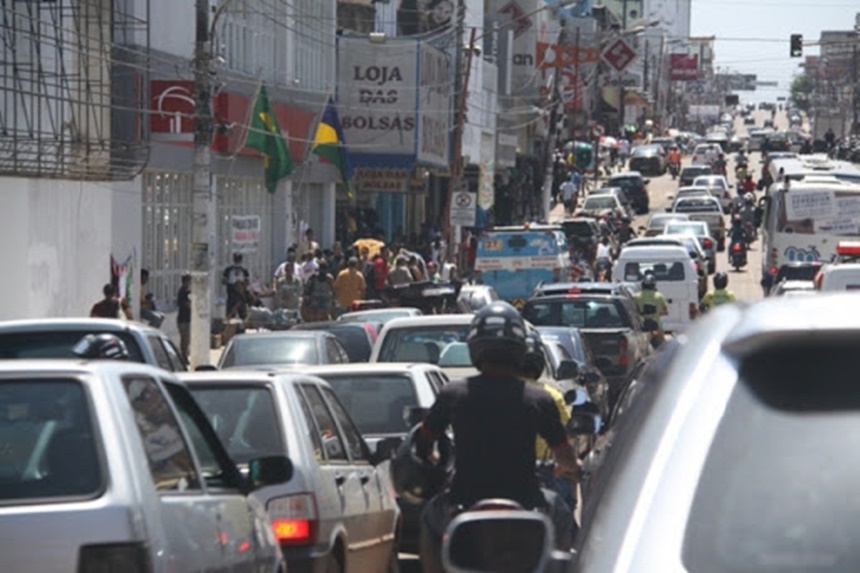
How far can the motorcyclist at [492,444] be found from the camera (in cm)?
851

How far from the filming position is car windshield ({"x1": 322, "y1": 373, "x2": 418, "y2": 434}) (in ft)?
49.4

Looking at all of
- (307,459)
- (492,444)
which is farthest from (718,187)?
(492,444)

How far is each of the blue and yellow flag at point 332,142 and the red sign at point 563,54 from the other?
17907mm

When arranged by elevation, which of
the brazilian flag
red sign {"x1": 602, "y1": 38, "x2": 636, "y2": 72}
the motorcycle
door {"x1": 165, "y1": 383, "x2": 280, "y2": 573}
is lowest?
the motorcycle

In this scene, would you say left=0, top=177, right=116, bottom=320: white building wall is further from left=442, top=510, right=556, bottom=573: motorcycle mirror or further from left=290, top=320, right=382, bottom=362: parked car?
left=442, top=510, right=556, bottom=573: motorcycle mirror

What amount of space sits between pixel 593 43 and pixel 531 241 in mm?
70532

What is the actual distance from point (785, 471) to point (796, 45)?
60.8 meters

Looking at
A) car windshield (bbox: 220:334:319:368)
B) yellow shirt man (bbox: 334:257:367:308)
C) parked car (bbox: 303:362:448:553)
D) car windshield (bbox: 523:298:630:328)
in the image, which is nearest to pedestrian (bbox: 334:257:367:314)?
yellow shirt man (bbox: 334:257:367:308)

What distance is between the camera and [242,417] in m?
11.4

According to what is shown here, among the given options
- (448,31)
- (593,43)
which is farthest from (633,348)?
(593,43)

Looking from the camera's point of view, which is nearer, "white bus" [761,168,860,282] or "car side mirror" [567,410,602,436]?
"car side mirror" [567,410,602,436]

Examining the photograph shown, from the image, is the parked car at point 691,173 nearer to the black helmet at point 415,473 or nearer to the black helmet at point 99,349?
the black helmet at point 99,349

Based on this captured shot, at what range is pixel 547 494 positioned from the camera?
875cm

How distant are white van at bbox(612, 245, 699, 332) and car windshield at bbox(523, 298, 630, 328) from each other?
30.3ft
